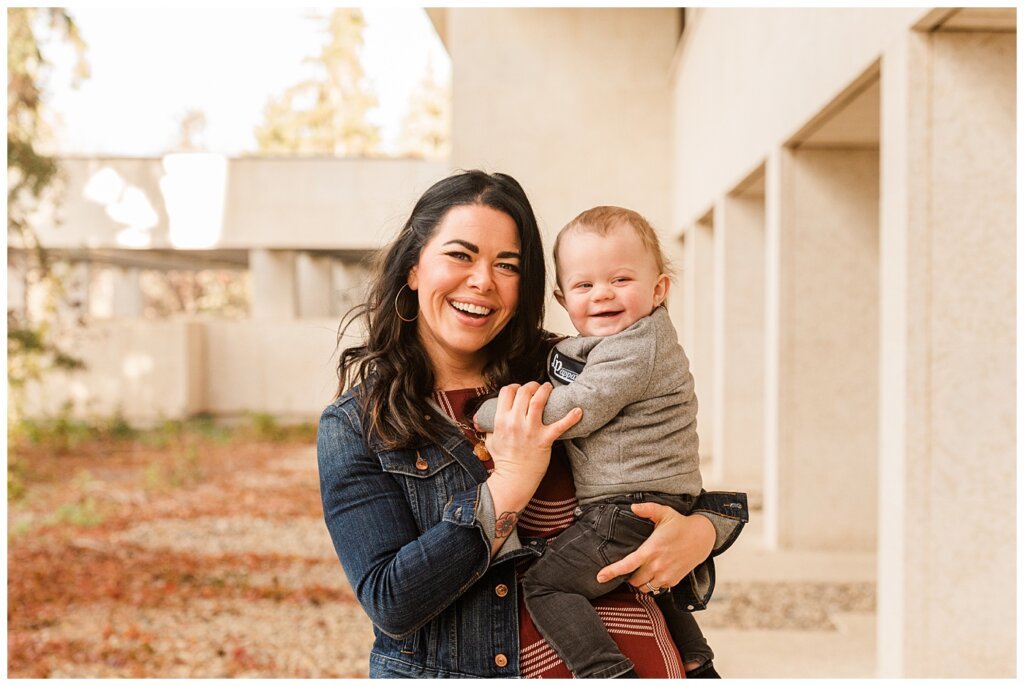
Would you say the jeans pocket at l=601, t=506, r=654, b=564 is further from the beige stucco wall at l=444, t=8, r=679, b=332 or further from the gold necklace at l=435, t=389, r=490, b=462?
the beige stucco wall at l=444, t=8, r=679, b=332

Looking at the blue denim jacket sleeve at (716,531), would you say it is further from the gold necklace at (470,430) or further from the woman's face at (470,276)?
the woman's face at (470,276)

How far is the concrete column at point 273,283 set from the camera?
1809cm

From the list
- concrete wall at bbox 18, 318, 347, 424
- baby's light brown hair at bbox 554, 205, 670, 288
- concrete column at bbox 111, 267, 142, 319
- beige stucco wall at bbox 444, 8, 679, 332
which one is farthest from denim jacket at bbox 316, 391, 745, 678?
concrete column at bbox 111, 267, 142, 319

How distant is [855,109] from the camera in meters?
5.82

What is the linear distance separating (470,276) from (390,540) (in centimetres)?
44

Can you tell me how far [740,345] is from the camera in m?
9.54

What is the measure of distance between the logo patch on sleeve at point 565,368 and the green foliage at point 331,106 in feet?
95.6

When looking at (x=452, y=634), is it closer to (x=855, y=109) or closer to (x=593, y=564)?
(x=593, y=564)

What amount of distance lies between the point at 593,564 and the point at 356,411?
47cm

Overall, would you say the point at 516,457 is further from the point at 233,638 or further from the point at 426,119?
the point at 426,119

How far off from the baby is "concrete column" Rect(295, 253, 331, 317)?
686 inches

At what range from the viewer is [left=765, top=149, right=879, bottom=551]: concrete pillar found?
7059 millimetres

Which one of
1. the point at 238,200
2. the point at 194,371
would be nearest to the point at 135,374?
the point at 194,371

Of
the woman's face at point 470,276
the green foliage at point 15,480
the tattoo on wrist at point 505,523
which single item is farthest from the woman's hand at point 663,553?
the green foliage at point 15,480
